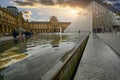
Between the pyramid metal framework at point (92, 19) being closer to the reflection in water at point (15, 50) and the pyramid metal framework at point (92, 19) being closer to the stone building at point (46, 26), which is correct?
the reflection in water at point (15, 50)

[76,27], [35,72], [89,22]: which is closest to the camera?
[35,72]

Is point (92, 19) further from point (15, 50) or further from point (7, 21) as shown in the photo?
point (15, 50)

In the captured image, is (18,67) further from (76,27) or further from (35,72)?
(76,27)

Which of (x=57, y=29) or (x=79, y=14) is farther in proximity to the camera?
(x=57, y=29)

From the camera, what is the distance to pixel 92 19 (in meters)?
55.6

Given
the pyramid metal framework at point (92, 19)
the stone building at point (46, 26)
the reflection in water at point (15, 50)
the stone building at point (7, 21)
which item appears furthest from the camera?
the stone building at point (46, 26)

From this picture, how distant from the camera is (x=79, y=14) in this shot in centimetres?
5925

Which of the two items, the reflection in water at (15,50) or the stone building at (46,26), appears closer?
the reflection in water at (15,50)

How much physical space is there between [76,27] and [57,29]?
184 ft

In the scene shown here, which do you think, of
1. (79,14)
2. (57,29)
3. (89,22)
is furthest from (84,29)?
(57,29)

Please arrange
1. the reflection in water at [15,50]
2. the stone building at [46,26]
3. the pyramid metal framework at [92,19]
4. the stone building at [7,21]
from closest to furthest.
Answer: the reflection in water at [15,50] → the stone building at [7,21] → the pyramid metal framework at [92,19] → the stone building at [46,26]

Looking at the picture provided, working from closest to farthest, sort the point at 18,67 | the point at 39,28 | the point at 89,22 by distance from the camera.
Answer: the point at 18,67 → the point at 89,22 → the point at 39,28

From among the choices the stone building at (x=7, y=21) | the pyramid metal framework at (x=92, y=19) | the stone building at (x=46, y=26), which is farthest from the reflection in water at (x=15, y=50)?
the stone building at (x=46, y=26)

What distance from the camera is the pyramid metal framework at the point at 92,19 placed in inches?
2127
